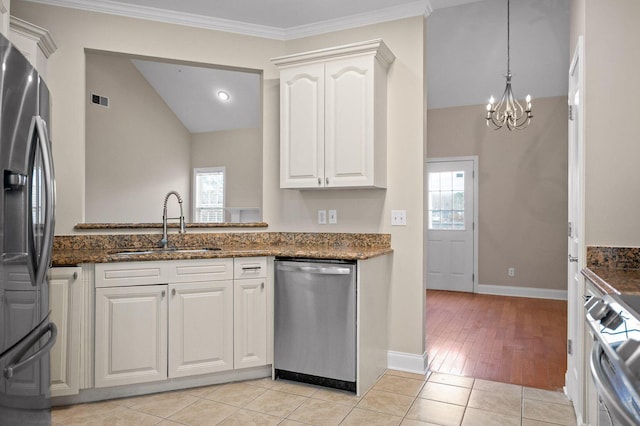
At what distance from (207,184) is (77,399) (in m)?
4.99

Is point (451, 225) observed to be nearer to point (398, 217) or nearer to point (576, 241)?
point (398, 217)

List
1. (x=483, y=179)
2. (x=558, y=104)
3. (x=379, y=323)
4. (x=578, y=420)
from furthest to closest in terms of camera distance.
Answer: (x=483, y=179) → (x=558, y=104) → (x=379, y=323) → (x=578, y=420)

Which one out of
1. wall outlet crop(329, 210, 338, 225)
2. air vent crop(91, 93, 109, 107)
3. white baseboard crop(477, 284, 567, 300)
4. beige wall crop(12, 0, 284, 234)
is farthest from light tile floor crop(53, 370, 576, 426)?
air vent crop(91, 93, 109, 107)

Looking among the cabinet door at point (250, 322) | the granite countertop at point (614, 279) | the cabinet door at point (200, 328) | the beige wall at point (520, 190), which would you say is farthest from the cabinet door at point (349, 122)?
the beige wall at point (520, 190)

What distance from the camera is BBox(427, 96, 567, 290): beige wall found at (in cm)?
568

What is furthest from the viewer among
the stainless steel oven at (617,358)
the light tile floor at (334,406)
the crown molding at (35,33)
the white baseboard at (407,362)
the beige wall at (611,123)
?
the white baseboard at (407,362)

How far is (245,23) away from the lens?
344cm

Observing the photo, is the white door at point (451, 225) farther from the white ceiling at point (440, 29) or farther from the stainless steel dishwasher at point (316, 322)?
the stainless steel dishwasher at point (316, 322)

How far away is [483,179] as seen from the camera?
20.0 ft

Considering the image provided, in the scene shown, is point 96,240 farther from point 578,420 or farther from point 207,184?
point 207,184

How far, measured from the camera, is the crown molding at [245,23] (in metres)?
3.12

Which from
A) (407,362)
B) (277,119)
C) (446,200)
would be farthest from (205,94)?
(407,362)

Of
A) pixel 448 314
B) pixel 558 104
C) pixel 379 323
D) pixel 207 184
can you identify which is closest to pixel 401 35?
pixel 379 323

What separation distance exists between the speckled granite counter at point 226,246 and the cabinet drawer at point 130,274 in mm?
41
